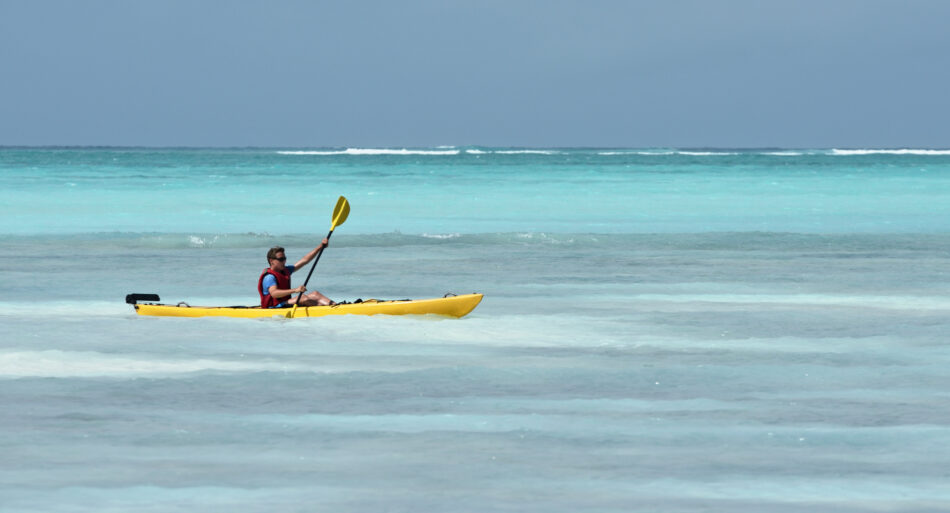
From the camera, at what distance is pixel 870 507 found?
713 centimetres

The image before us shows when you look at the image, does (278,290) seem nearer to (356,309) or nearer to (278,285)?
(278,285)

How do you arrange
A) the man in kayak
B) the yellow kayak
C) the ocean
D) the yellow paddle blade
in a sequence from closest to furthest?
the ocean
the yellow kayak
the man in kayak
the yellow paddle blade

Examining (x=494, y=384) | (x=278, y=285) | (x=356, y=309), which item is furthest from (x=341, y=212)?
(x=494, y=384)

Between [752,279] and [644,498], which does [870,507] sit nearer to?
[644,498]

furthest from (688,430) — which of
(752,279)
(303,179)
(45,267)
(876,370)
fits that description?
(303,179)

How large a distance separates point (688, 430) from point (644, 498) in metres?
1.64

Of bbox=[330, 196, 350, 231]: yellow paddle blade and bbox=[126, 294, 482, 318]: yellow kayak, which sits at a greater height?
bbox=[330, 196, 350, 231]: yellow paddle blade

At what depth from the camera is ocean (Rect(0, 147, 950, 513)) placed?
7.54 metres

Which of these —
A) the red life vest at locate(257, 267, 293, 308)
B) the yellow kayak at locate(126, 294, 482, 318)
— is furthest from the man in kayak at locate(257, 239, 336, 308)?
the yellow kayak at locate(126, 294, 482, 318)

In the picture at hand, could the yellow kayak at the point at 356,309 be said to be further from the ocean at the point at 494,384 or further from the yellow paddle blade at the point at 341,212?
the yellow paddle blade at the point at 341,212

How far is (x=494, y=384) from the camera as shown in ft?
34.5

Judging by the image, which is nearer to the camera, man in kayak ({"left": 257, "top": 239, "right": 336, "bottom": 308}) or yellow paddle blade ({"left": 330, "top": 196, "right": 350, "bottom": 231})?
man in kayak ({"left": 257, "top": 239, "right": 336, "bottom": 308})

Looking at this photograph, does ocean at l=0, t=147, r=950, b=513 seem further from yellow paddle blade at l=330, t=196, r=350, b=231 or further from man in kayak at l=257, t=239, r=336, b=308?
yellow paddle blade at l=330, t=196, r=350, b=231

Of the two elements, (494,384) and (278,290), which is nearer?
(494,384)
